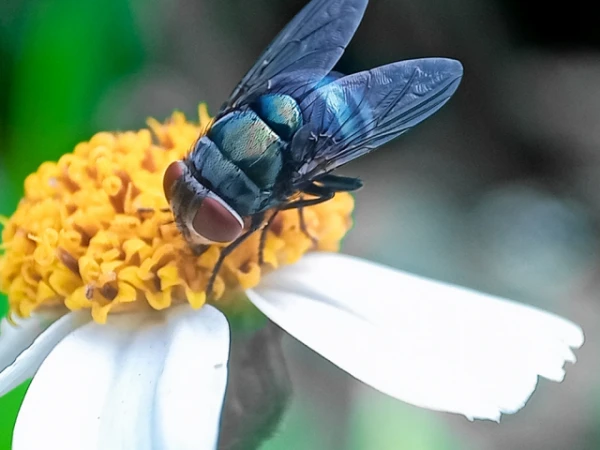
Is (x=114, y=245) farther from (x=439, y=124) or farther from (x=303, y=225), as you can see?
(x=439, y=124)

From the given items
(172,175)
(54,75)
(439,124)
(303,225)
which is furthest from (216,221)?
(439,124)

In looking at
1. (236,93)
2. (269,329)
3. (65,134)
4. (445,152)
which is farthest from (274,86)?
(445,152)

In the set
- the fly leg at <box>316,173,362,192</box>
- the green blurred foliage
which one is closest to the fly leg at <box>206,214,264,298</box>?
the fly leg at <box>316,173,362,192</box>

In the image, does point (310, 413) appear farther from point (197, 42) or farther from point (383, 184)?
point (197, 42)

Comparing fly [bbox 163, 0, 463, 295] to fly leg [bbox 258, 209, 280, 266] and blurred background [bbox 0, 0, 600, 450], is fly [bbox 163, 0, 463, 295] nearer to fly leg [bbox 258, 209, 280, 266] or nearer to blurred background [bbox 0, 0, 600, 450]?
fly leg [bbox 258, 209, 280, 266]

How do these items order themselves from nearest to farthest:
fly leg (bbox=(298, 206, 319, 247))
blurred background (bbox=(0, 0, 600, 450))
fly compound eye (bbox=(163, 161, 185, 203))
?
1. fly compound eye (bbox=(163, 161, 185, 203))
2. fly leg (bbox=(298, 206, 319, 247))
3. blurred background (bbox=(0, 0, 600, 450))

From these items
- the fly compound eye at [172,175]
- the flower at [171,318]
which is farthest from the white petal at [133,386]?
the fly compound eye at [172,175]

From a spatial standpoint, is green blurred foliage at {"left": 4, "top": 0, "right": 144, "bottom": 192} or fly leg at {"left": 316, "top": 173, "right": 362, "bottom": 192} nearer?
fly leg at {"left": 316, "top": 173, "right": 362, "bottom": 192}
